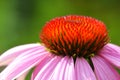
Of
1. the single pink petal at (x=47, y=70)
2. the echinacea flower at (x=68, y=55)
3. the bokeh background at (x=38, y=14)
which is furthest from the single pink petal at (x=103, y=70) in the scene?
the bokeh background at (x=38, y=14)

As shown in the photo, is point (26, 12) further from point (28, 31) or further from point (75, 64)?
point (75, 64)

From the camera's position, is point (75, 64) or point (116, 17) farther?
point (116, 17)

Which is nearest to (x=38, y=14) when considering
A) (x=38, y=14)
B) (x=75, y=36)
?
(x=38, y=14)

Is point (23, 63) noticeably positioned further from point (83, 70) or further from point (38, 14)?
point (38, 14)

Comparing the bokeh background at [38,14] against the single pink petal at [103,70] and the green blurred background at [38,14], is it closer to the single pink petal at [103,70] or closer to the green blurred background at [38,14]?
the green blurred background at [38,14]

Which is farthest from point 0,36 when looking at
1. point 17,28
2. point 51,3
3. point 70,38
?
point 70,38

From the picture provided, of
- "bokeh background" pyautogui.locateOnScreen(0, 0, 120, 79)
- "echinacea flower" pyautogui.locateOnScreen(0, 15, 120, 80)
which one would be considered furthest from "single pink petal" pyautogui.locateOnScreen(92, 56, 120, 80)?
"bokeh background" pyautogui.locateOnScreen(0, 0, 120, 79)

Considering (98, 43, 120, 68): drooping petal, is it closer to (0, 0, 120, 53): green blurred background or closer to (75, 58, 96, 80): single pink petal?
(75, 58, 96, 80): single pink petal
